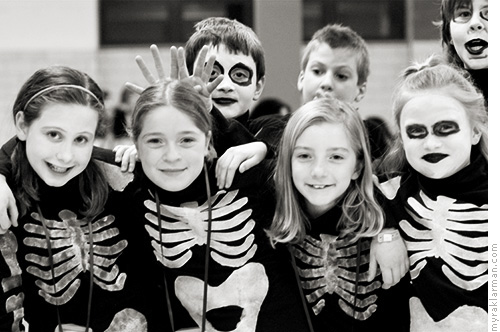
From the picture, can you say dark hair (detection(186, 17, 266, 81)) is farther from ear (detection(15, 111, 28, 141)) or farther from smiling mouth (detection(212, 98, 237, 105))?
ear (detection(15, 111, 28, 141))

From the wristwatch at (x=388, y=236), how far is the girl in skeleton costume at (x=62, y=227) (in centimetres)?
63

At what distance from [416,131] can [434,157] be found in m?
0.08

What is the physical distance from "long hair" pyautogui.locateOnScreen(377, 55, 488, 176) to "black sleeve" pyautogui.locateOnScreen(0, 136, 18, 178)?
3.12 feet

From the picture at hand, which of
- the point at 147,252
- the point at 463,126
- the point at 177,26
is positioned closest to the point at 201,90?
the point at 147,252

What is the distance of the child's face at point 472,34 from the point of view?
1.82 meters

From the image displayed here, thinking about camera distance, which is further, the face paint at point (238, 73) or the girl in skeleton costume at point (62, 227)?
the face paint at point (238, 73)

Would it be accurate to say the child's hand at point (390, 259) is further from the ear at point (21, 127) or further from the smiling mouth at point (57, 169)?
the ear at point (21, 127)

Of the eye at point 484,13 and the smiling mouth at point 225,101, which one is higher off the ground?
the eye at point 484,13

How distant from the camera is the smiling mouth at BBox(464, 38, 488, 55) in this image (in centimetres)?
183

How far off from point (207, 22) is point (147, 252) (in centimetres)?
76

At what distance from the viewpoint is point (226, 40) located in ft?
6.50

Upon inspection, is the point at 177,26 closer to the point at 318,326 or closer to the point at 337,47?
the point at 337,47

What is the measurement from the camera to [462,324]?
1.59m

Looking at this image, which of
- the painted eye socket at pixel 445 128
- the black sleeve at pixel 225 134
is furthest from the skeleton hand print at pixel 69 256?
the painted eye socket at pixel 445 128
